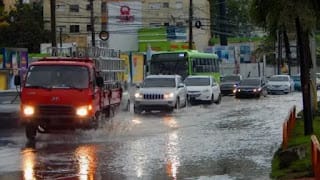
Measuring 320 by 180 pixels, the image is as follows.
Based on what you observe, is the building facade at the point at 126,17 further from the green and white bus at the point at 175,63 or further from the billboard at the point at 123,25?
the green and white bus at the point at 175,63

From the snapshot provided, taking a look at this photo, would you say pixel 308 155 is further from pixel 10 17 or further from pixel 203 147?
pixel 10 17

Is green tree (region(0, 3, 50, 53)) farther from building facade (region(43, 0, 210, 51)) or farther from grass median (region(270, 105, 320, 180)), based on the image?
grass median (region(270, 105, 320, 180))

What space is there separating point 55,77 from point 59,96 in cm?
85

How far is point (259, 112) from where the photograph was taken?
3356 centimetres

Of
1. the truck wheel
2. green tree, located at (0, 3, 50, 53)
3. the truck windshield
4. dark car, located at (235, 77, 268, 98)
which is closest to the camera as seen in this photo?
the truck windshield

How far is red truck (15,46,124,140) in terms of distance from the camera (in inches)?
801

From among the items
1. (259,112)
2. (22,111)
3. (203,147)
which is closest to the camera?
(203,147)

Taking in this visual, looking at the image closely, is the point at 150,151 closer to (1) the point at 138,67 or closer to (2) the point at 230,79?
(2) the point at 230,79

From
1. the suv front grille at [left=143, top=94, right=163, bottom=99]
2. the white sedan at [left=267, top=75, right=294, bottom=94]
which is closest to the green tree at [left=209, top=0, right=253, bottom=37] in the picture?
the white sedan at [left=267, top=75, right=294, bottom=94]

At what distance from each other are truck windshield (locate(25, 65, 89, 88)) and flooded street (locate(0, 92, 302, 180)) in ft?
5.42

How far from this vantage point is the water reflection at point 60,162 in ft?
45.4

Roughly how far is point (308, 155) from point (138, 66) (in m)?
48.6

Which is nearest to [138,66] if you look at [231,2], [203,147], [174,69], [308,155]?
[174,69]

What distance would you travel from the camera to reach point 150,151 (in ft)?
58.2
